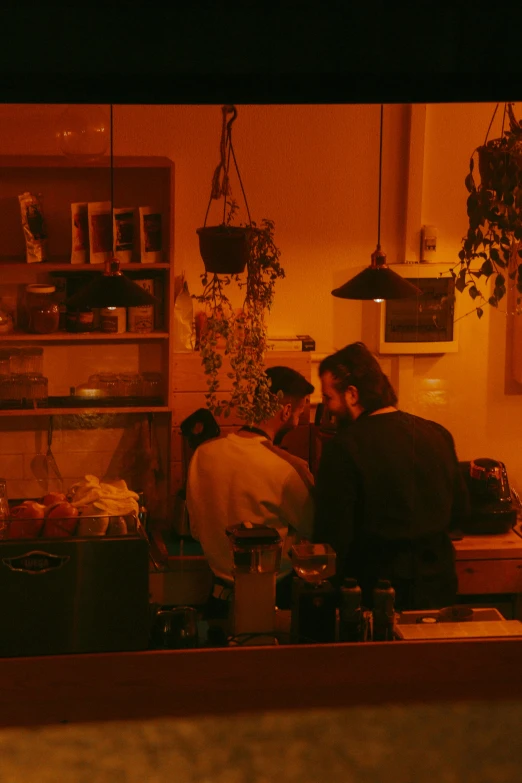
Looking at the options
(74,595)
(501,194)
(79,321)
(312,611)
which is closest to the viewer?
(74,595)

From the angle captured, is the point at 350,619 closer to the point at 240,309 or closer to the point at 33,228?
the point at 240,309

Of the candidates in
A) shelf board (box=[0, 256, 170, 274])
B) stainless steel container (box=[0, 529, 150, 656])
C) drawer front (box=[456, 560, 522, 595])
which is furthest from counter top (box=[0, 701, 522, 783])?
shelf board (box=[0, 256, 170, 274])

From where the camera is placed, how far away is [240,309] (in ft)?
11.8

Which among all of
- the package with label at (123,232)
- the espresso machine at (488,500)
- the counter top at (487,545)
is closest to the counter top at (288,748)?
the counter top at (487,545)

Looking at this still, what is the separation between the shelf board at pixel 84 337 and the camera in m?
3.67

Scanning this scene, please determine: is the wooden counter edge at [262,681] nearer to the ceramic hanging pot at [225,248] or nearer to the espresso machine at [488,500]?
the ceramic hanging pot at [225,248]

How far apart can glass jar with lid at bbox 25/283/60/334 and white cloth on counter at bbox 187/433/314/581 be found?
3.07ft

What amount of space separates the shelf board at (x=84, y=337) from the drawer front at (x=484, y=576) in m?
1.46

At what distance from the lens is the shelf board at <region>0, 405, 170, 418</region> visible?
12.0 ft

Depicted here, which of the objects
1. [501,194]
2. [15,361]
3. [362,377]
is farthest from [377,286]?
[15,361]

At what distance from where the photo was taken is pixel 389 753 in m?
1.70

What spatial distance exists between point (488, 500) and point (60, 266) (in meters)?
1.90

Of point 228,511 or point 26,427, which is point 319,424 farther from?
point 26,427
